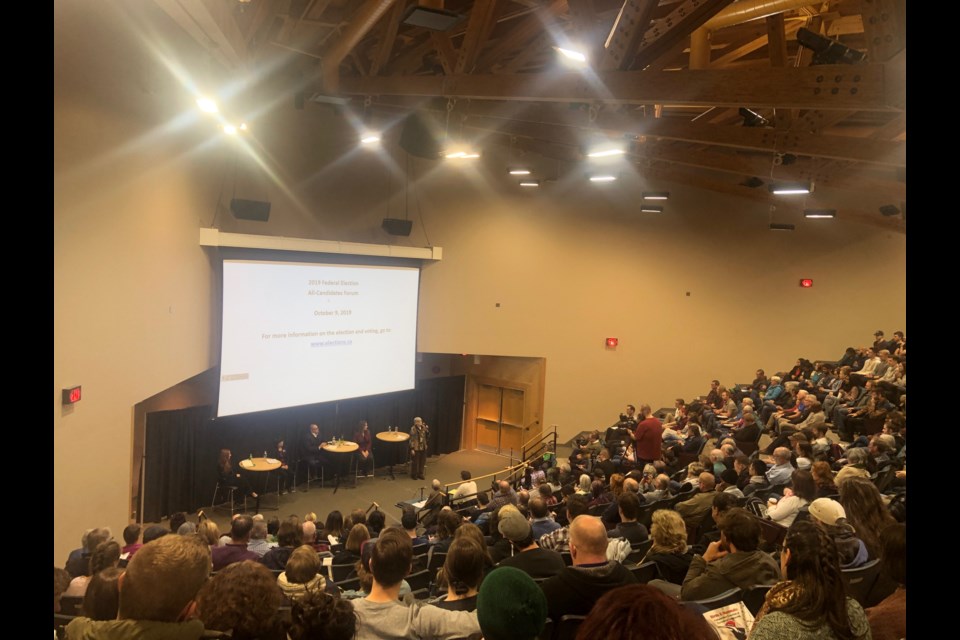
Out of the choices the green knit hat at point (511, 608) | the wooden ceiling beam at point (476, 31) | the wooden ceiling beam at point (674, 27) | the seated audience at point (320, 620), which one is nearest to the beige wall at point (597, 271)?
the wooden ceiling beam at point (476, 31)

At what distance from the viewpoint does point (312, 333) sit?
10.4m

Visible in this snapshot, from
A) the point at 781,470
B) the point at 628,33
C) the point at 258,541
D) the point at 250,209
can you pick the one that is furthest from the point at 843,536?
the point at 250,209

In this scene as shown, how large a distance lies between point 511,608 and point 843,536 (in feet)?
8.09

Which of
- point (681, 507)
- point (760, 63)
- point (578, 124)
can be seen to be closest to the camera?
point (681, 507)

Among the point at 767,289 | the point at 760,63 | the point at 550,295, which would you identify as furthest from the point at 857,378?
the point at 550,295

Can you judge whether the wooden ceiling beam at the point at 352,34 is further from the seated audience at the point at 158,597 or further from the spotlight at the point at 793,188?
the spotlight at the point at 793,188

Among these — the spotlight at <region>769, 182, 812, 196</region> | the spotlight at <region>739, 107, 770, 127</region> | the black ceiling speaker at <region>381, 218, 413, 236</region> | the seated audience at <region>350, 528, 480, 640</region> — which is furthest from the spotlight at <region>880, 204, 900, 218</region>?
the seated audience at <region>350, 528, 480, 640</region>

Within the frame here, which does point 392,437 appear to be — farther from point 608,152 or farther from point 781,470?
point 781,470

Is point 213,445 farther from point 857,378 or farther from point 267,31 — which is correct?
point 857,378

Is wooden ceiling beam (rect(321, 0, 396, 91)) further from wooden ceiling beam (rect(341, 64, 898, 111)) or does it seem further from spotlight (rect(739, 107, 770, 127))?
spotlight (rect(739, 107, 770, 127))

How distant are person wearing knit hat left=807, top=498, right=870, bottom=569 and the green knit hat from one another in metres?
1.95

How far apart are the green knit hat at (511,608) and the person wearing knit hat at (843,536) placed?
6.40 ft

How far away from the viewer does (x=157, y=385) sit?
7258 millimetres
